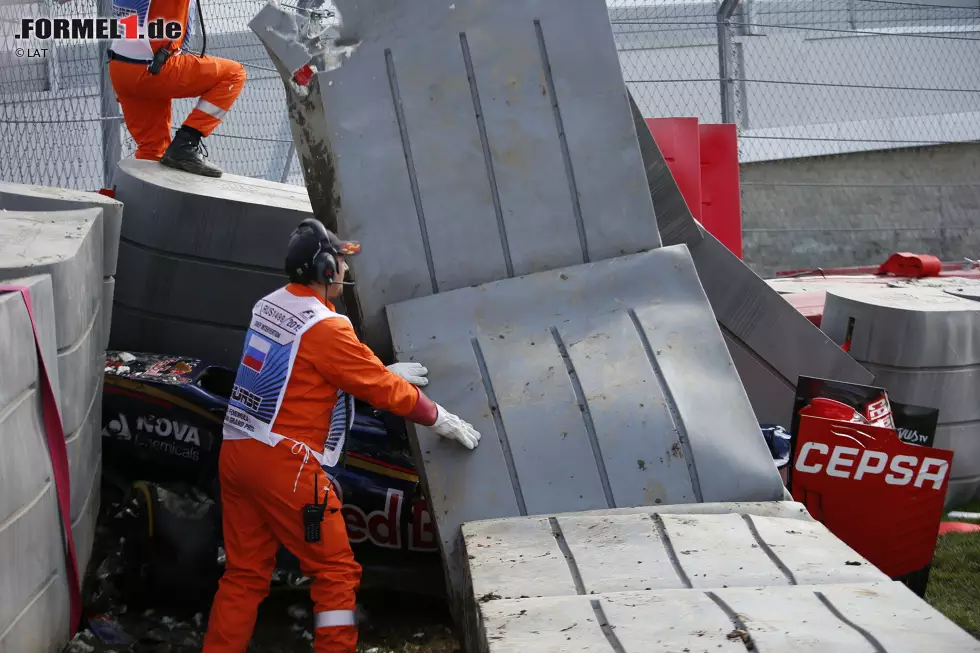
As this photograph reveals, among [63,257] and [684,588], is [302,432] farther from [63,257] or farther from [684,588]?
[684,588]

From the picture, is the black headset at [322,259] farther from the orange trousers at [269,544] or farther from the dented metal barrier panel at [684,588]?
the dented metal barrier panel at [684,588]

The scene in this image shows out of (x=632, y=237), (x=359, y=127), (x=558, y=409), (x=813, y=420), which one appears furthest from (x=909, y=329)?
(x=359, y=127)

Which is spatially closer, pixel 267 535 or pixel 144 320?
pixel 267 535

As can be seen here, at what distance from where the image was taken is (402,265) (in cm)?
393

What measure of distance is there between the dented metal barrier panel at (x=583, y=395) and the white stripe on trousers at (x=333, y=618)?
43 centimetres

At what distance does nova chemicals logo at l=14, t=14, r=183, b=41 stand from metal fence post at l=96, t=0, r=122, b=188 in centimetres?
13

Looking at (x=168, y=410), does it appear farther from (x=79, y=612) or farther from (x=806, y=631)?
(x=806, y=631)

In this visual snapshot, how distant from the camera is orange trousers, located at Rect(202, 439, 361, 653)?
11.5 ft

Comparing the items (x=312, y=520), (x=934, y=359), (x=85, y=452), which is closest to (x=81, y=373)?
(x=85, y=452)

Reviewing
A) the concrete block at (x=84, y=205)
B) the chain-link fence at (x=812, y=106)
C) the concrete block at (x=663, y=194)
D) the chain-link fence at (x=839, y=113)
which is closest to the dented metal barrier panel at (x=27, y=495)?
the concrete block at (x=84, y=205)

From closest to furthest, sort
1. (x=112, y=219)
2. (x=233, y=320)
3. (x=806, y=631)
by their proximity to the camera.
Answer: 1. (x=806, y=631)
2. (x=112, y=219)
3. (x=233, y=320)

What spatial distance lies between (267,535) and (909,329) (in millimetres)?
3066

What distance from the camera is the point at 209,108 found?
19.0 ft

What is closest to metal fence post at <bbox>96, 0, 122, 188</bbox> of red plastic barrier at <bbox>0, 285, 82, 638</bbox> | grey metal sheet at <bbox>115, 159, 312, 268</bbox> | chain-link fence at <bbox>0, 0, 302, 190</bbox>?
chain-link fence at <bbox>0, 0, 302, 190</bbox>
